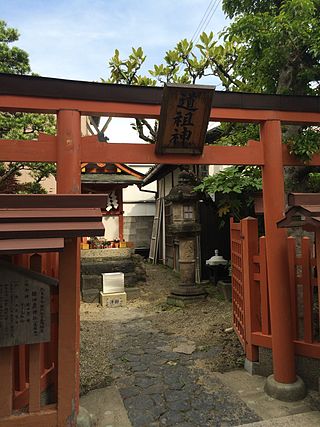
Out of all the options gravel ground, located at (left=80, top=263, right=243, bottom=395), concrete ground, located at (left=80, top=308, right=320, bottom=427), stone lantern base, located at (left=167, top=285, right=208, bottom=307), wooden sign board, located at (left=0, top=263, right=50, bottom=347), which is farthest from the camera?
stone lantern base, located at (left=167, top=285, right=208, bottom=307)

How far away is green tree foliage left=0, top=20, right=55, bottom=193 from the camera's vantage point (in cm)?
1050

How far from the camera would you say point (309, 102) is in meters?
4.79

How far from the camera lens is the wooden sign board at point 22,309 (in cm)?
287

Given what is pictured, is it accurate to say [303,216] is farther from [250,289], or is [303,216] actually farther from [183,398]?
[183,398]

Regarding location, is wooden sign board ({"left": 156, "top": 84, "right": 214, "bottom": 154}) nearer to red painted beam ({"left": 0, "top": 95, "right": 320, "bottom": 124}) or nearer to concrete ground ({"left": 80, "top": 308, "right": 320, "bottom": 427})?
red painted beam ({"left": 0, "top": 95, "right": 320, "bottom": 124})

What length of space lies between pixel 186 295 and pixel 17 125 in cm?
730

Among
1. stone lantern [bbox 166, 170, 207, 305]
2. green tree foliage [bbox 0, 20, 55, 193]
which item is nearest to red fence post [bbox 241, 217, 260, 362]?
stone lantern [bbox 166, 170, 207, 305]

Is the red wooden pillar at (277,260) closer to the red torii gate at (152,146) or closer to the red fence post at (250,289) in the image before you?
the red torii gate at (152,146)

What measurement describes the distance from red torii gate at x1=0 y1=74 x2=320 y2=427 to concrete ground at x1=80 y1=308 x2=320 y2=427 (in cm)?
41

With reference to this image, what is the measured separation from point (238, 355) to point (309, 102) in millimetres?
4156

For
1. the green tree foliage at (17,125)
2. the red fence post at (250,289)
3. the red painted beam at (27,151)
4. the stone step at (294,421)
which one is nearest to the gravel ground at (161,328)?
the red fence post at (250,289)

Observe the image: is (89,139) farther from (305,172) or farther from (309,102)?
(305,172)

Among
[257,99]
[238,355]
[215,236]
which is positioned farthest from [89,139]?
[215,236]

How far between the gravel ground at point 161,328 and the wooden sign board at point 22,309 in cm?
222
